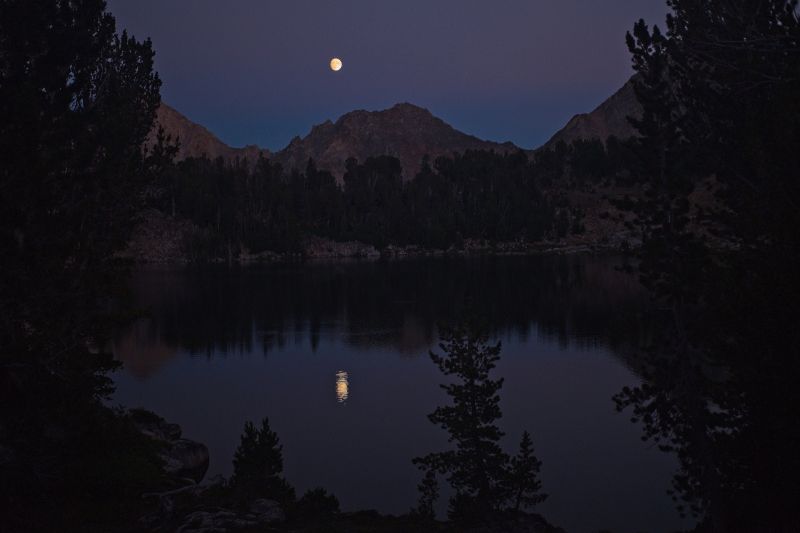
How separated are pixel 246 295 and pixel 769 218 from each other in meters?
120

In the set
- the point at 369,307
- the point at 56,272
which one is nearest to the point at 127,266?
the point at 56,272

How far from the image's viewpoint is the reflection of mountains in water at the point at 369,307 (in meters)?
81.6

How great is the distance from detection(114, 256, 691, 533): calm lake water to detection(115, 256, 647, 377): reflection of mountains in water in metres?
0.43

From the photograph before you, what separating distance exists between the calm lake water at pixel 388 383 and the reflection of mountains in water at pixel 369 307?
1.42ft

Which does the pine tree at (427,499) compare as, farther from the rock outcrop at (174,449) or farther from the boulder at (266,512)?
the rock outcrop at (174,449)

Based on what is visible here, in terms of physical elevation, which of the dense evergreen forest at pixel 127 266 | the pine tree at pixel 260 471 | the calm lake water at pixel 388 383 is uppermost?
the dense evergreen forest at pixel 127 266

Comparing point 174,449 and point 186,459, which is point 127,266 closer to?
point 174,449

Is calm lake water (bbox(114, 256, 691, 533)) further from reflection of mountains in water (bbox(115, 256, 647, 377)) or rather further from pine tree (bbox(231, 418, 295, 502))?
pine tree (bbox(231, 418, 295, 502))

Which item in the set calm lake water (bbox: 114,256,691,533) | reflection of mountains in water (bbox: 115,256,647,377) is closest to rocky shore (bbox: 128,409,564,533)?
calm lake water (bbox: 114,256,691,533)

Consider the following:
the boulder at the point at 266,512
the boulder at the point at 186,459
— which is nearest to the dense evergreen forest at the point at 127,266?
the boulder at the point at 186,459

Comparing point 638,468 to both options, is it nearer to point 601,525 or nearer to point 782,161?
point 601,525

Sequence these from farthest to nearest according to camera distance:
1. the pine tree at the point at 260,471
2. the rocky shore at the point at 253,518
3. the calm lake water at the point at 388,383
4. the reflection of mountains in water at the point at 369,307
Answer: the reflection of mountains in water at the point at 369,307 < the calm lake water at the point at 388,383 < the pine tree at the point at 260,471 < the rocky shore at the point at 253,518

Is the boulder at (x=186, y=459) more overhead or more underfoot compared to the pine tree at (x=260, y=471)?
more underfoot

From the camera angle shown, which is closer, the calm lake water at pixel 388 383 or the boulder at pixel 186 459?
the boulder at pixel 186 459
